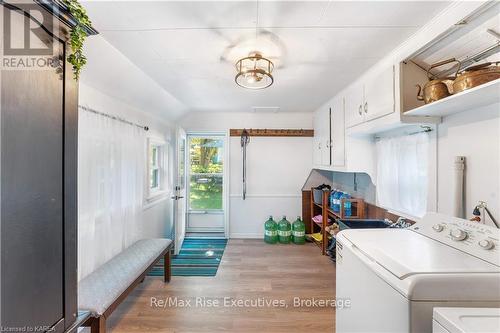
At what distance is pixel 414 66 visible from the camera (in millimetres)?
1698

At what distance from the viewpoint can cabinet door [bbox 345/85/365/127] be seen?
230 centimetres

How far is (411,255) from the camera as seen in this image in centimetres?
113

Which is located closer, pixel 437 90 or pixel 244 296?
pixel 437 90

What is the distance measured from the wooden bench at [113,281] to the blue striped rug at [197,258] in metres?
0.49

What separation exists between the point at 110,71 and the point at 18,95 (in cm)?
149

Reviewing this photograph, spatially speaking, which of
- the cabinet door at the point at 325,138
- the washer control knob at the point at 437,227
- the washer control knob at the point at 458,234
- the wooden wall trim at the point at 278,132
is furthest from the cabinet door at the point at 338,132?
the washer control knob at the point at 458,234

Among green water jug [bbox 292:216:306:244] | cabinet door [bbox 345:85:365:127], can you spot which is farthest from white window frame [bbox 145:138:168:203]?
cabinet door [bbox 345:85:365:127]

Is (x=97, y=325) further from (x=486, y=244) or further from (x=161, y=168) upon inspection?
(x=161, y=168)

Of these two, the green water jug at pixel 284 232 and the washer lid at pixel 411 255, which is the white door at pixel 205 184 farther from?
the washer lid at pixel 411 255

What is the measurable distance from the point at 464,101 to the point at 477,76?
0.15 metres

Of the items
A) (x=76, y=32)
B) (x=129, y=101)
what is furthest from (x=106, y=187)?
(x=76, y=32)

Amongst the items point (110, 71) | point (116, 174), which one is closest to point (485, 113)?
point (110, 71)

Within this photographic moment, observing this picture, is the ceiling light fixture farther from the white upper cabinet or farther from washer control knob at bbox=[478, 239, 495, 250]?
washer control knob at bbox=[478, 239, 495, 250]

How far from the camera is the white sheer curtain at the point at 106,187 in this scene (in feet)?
6.11
